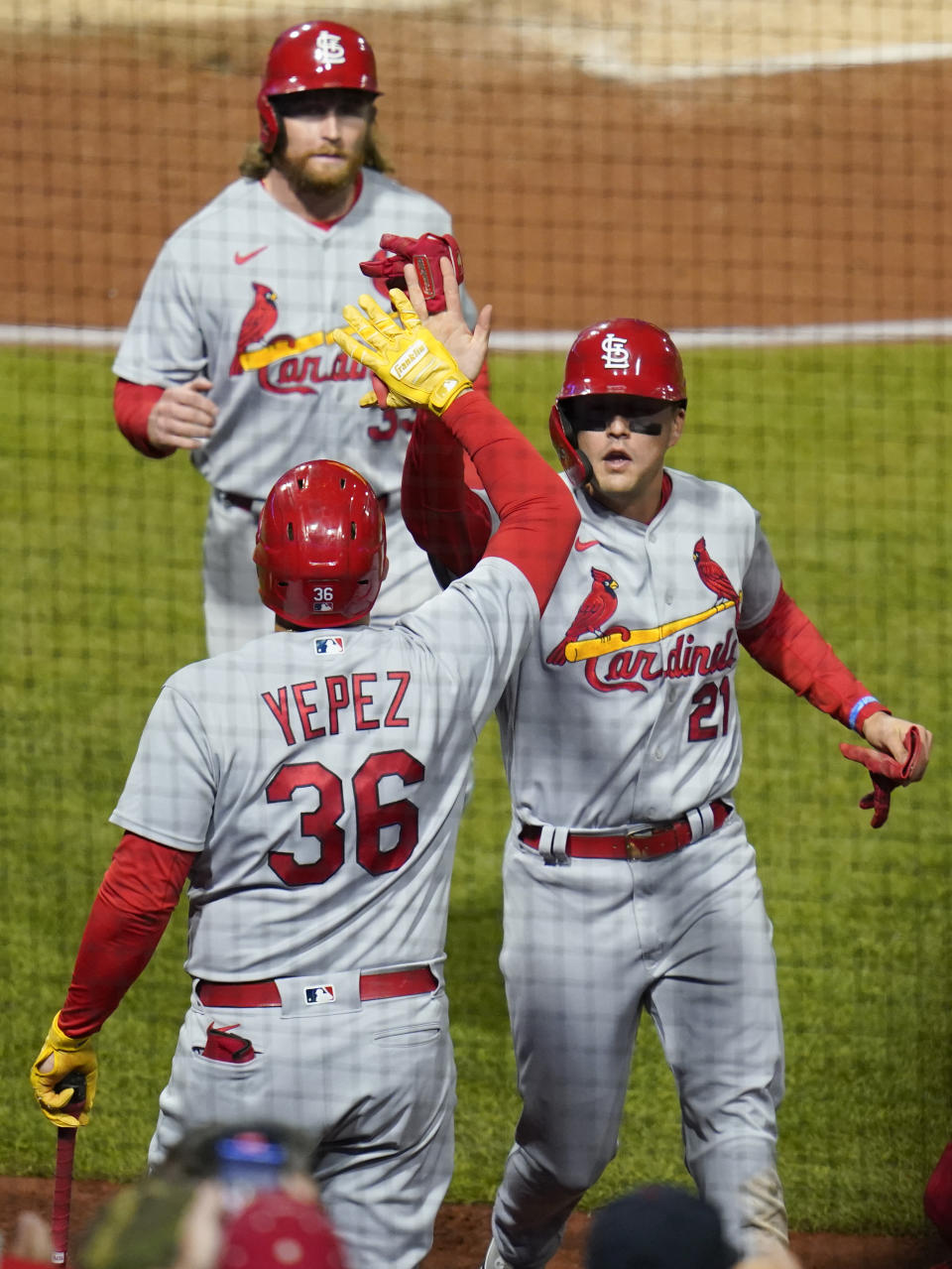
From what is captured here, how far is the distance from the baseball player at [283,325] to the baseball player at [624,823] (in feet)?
4.93

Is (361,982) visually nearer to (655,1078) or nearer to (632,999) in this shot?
(632,999)

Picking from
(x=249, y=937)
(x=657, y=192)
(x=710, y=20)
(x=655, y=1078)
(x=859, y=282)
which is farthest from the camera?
(x=710, y=20)

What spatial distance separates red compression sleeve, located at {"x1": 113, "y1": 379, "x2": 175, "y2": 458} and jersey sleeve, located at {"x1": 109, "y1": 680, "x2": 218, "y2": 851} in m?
2.05

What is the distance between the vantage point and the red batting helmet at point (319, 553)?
3.03m

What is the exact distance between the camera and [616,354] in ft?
12.0

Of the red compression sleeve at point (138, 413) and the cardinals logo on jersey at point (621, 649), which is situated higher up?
the red compression sleeve at point (138, 413)

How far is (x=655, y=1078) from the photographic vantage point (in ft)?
16.6

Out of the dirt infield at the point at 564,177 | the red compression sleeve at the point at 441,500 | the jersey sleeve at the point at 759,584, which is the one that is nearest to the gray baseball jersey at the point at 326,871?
the red compression sleeve at the point at 441,500

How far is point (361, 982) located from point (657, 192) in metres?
12.1

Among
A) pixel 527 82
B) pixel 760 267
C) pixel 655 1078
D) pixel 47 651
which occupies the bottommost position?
pixel 655 1078

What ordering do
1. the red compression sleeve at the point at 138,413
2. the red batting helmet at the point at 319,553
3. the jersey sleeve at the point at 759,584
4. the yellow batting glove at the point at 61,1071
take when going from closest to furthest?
the red batting helmet at the point at 319,553 → the yellow batting glove at the point at 61,1071 → the jersey sleeve at the point at 759,584 → the red compression sleeve at the point at 138,413

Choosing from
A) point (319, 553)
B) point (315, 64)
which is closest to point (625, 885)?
point (319, 553)

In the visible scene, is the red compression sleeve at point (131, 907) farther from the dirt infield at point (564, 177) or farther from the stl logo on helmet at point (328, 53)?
the dirt infield at point (564, 177)

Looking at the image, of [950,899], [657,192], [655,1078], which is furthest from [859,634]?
[657,192]
